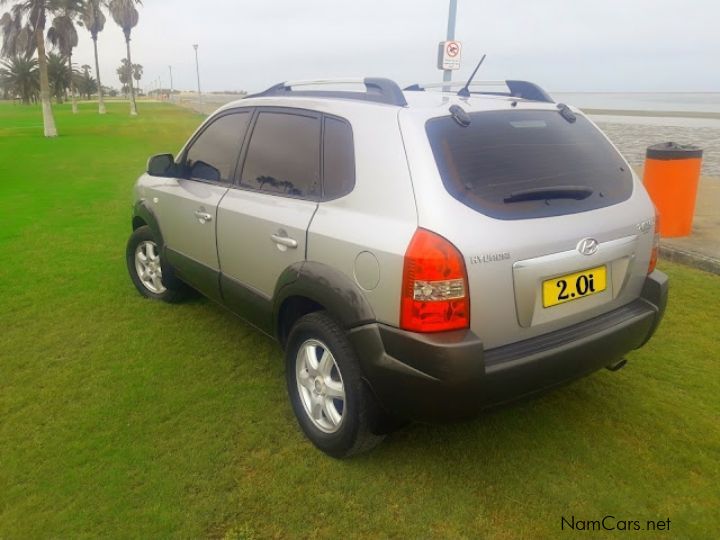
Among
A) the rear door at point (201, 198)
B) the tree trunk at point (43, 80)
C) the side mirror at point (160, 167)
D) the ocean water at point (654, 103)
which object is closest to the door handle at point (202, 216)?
the rear door at point (201, 198)

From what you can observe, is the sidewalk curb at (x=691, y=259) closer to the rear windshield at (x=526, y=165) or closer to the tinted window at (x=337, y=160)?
the rear windshield at (x=526, y=165)

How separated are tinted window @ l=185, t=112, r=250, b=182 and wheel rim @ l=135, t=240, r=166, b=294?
3.41 ft

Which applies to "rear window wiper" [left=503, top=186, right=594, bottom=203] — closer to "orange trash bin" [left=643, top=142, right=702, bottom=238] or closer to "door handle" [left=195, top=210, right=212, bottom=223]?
"door handle" [left=195, top=210, right=212, bottom=223]

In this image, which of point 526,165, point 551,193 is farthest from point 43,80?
point 551,193

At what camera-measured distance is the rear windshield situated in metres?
2.49

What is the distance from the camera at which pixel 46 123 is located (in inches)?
958

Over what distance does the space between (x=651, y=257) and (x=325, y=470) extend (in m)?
1.96

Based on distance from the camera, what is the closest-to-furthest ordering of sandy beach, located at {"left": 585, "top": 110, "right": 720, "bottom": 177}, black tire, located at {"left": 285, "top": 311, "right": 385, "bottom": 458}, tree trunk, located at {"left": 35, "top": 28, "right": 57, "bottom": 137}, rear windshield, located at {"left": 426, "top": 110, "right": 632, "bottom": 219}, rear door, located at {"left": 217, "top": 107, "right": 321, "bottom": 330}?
rear windshield, located at {"left": 426, "top": 110, "right": 632, "bottom": 219} < black tire, located at {"left": 285, "top": 311, "right": 385, "bottom": 458} < rear door, located at {"left": 217, "top": 107, "right": 321, "bottom": 330} < sandy beach, located at {"left": 585, "top": 110, "right": 720, "bottom": 177} < tree trunk, located at {"left": 35, "top": 28, "right": 57, "bottom": 137}

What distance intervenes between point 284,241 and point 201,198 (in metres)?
1.12

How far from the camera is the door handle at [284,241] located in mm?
2902

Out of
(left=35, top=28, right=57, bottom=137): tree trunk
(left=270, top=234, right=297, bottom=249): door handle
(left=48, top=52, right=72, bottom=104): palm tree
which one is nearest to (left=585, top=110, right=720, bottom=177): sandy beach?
(left=270, top=234, right=297, bottom=249): door handle

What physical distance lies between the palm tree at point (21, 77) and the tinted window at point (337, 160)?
53.3 m

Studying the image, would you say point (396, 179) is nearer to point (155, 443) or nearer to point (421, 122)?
point (421, 122)

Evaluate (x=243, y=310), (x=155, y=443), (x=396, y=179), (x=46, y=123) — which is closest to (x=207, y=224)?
(x=243, y=310)
